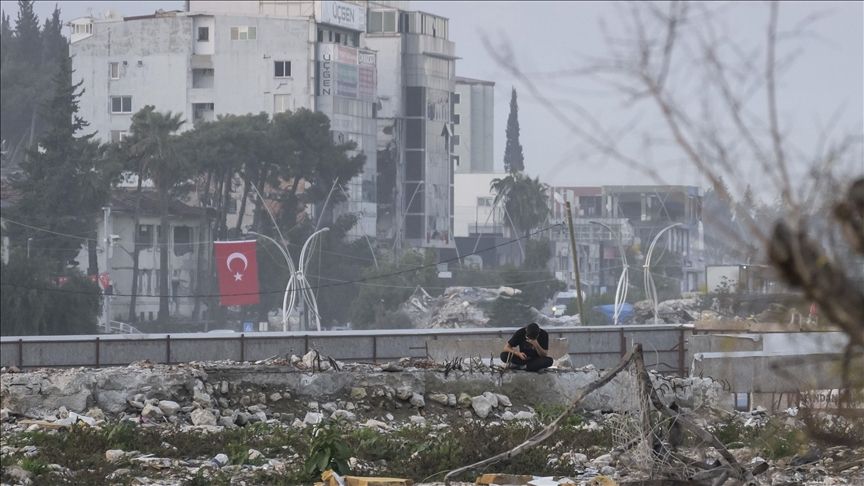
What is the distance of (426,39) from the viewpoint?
111m

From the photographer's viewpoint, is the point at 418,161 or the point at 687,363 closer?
the point at 687,363

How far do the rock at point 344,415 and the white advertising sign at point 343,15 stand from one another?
81.3 meters

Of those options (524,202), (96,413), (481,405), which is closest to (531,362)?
(481,405)

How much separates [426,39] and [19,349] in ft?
286

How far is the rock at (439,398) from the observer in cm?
1898

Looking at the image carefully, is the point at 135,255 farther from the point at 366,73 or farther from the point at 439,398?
the point at 439,398

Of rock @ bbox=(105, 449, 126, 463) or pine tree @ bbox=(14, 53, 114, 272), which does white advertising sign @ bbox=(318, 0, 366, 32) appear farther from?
rock @ bbox=(105, 449, 126, 463)

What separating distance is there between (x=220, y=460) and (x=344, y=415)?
4.16 metres

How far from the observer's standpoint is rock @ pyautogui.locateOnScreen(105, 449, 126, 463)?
1355cm

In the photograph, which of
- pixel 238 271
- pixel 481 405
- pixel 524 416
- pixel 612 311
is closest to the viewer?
pixel 524 416

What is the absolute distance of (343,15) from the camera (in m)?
101

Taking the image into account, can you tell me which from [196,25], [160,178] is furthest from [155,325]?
[196,25]

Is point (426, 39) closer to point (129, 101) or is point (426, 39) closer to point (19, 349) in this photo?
point (129, 101)

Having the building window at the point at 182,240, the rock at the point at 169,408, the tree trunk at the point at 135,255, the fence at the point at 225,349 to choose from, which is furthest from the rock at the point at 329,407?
the building window at the point at 182,240
